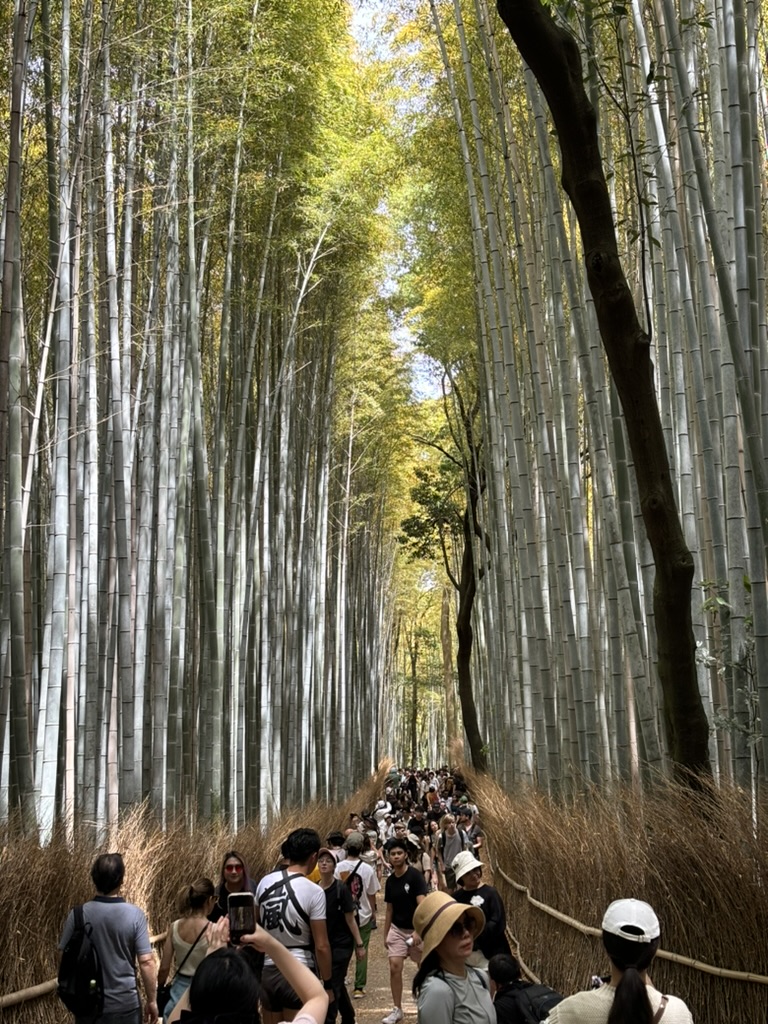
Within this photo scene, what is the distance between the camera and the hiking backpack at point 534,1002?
10.0 feet

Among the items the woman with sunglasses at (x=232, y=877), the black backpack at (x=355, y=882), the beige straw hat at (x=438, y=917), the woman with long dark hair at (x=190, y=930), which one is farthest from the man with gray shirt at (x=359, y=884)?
the beige straw hat at (x=438, y=917)

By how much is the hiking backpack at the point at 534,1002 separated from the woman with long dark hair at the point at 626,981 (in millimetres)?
1145

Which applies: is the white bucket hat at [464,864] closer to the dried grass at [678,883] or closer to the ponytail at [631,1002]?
the dried grass at [678,883]

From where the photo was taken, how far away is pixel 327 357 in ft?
43.0

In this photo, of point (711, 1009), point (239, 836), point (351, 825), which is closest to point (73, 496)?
point (239, 836)

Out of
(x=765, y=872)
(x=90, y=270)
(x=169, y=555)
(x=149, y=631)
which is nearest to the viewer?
(x=765, y=872)

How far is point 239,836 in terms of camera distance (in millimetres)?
7070

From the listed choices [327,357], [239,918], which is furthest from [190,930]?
[327,357]

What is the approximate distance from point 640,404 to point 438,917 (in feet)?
6.42

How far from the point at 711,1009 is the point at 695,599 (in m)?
2.43

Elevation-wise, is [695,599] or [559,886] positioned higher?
[695,599]

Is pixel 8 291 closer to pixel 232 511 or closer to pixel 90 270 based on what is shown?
pixel 90 270

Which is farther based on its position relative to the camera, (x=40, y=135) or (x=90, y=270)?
(x=40, y=135)

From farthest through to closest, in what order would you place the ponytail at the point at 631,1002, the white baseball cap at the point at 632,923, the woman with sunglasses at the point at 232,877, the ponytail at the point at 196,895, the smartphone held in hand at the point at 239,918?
the woman with sunglasses at the point at 232,877 → the ponytail at the point at 196,895 → the smartphone held in hand at the point at 239,918 → the white baseball cap at the point at 632,923 → the ponytail at the point at 631,1002
